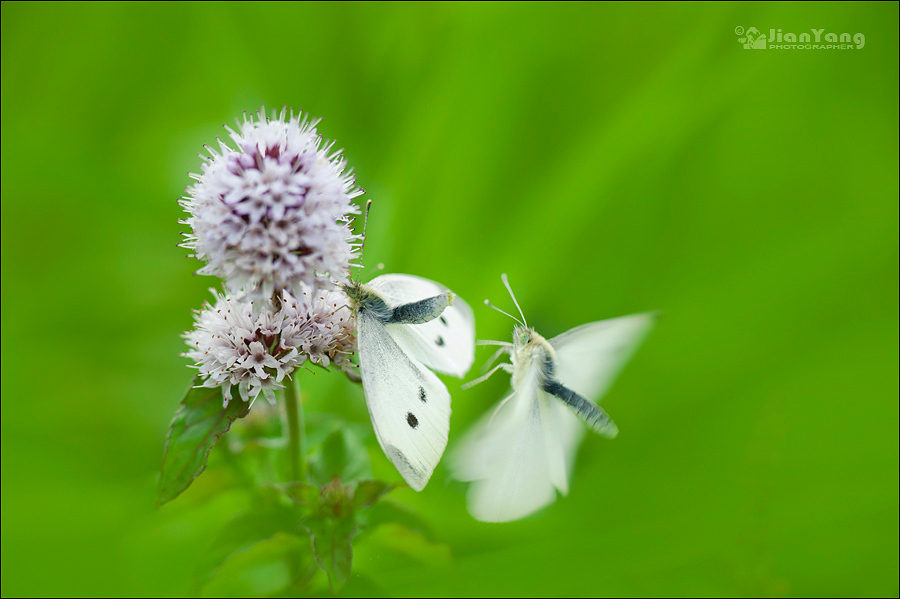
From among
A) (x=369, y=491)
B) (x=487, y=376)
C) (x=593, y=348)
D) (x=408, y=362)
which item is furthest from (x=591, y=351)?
(x=369, y=491)

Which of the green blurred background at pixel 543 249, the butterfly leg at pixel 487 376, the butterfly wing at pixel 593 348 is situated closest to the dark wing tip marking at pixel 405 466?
the butterfly leg at pixel 487 376

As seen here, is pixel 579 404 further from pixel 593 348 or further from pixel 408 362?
pixel 408 362

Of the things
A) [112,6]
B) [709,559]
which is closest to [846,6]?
[709,559]

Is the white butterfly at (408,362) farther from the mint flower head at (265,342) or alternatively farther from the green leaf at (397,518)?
the green leaf at (397,518)

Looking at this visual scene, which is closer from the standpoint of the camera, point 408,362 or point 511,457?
point 408,362

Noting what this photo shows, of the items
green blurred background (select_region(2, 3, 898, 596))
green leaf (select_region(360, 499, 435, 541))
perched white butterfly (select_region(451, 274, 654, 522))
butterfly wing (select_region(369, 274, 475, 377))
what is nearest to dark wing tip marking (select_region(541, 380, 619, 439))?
perched white butterfly (select_region(451, 274, 654, 522))

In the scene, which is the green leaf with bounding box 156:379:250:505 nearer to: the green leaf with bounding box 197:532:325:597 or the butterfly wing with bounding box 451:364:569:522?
the green leaf with bounding box 197:532:325:597

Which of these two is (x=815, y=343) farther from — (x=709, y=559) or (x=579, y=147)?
(x=579, y=147)
